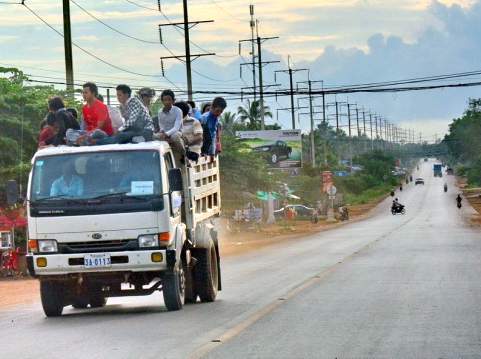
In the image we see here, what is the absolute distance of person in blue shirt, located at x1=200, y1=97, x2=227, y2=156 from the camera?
1611 centimetres

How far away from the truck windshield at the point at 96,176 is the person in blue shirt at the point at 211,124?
2.22 meters

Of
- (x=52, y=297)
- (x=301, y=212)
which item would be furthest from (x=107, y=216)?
(x=301, y=212)

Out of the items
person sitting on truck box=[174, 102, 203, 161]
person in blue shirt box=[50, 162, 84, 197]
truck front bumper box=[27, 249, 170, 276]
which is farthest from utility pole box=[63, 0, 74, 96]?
truck front bumper box=[27, 249, 170, 276]

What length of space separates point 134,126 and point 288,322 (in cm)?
357

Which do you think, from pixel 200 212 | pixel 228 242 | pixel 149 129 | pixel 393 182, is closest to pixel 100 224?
pixel 149 129

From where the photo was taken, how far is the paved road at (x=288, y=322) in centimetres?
Result: 1041

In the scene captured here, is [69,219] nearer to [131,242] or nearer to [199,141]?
[131,242]

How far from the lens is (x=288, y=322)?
12.8 m

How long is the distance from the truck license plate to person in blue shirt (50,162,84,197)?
79 cm

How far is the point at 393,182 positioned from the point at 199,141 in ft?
594

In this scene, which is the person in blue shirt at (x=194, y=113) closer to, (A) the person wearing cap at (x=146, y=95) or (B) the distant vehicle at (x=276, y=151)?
(A) the person wearing cap at (x=146, y=95)

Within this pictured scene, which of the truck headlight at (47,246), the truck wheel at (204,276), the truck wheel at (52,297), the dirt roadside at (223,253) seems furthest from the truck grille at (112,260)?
the dirt roadside at (223,253)

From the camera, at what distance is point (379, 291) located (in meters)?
17.5

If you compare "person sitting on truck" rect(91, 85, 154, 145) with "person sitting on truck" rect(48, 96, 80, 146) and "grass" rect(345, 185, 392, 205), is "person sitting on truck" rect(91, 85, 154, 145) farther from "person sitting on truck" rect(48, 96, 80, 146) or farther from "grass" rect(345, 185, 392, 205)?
"grass" rect(345, 185, 392, 205)
